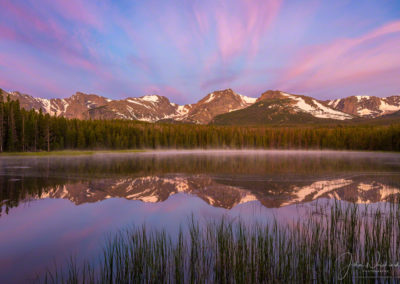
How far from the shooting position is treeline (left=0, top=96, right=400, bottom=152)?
83.1 meters

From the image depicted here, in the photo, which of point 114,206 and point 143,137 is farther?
A: point 143,137

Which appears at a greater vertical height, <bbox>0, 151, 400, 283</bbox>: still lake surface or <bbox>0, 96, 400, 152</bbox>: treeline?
<bbox>0, 96, 400, 152</bbox>: treeline

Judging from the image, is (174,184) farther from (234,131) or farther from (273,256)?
(234,131)

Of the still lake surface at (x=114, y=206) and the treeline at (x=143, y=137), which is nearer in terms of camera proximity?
the still lake surface at (x=114, y=206)

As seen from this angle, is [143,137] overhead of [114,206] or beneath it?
overhead

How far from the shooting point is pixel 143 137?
468 ft

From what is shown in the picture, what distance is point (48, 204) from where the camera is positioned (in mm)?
16953

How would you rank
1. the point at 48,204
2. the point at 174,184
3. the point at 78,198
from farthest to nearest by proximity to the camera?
1. the point at 174,184
2. the point at 78,198
3. the point at 48,204

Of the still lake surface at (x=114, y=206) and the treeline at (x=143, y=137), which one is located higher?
the treeline at (x=143, y=137)

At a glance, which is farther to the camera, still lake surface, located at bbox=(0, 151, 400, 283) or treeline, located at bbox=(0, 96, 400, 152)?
treeline, located at bbox=(0, 96, 400, 152)

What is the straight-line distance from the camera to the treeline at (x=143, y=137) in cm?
8312

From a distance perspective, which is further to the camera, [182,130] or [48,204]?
[182,130]

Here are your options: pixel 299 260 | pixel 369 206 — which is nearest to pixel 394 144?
pixel 369 206

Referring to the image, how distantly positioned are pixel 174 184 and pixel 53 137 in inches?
3708
